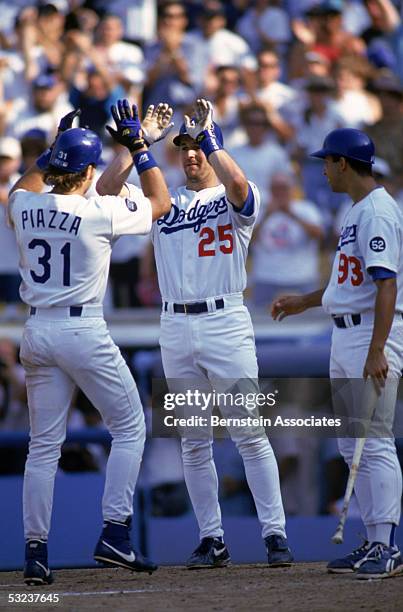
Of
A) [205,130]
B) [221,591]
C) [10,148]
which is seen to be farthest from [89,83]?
[221,591]

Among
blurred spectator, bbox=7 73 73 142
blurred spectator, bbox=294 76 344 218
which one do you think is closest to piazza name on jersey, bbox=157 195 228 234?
blurred spectator, bbox=294 76 344 218

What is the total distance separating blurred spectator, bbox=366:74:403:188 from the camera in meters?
10.1

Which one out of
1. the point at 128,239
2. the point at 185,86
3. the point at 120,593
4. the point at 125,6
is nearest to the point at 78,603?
the point at 120,593

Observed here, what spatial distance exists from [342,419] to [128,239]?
4333mm

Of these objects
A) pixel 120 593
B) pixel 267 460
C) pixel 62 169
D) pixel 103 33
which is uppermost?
pixel 103 33

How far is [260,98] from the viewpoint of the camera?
11.0 metres

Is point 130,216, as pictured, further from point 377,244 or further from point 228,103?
point 228,103

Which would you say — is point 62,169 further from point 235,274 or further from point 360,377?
point 360,377

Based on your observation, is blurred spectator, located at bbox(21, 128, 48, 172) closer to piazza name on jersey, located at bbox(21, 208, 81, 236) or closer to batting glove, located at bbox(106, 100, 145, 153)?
batting glove, located at bbox(106, 100, 145, 153)

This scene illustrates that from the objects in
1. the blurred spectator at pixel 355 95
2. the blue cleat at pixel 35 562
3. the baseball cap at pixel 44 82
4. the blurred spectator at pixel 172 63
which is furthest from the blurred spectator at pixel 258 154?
the blue cleat at pixel 35 562

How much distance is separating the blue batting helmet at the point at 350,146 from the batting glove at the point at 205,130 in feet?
1.85

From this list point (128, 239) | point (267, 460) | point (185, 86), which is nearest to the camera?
point (267, 460)

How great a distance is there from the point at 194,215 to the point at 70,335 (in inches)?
38.7

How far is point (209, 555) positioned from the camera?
593 centimetres
